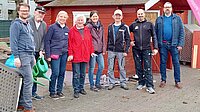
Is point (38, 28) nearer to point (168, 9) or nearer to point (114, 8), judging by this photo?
point (168, 9)

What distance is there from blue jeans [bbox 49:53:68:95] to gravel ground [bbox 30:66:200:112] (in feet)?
0.81

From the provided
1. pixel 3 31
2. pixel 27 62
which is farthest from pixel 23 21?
pixel 3 31

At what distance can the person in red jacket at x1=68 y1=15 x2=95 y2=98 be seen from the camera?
692 centimetres

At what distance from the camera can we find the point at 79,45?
696 cm

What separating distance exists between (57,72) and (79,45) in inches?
29.7

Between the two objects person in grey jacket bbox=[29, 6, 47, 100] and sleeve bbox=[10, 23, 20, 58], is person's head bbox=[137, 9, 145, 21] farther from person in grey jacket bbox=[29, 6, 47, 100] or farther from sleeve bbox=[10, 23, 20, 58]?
sleeve bbox=[10, 23, 20, 58]

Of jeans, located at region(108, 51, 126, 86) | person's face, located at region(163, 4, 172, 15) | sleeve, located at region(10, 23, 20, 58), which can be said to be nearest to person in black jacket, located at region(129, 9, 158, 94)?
jeans, located at region(108, 51, 126, 86)

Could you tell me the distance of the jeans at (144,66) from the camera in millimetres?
7641

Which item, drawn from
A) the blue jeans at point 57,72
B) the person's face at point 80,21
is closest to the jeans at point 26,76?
the blue jeans at point 57,72

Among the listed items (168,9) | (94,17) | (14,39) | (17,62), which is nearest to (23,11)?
(14,39)

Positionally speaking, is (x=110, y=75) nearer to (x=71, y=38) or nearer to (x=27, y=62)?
(x=71, y=38)

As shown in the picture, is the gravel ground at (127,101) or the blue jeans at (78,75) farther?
the blue jeans at (78,75)

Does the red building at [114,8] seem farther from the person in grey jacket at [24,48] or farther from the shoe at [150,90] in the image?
the person in grey jacket at [24,48]

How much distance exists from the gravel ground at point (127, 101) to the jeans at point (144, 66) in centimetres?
27
